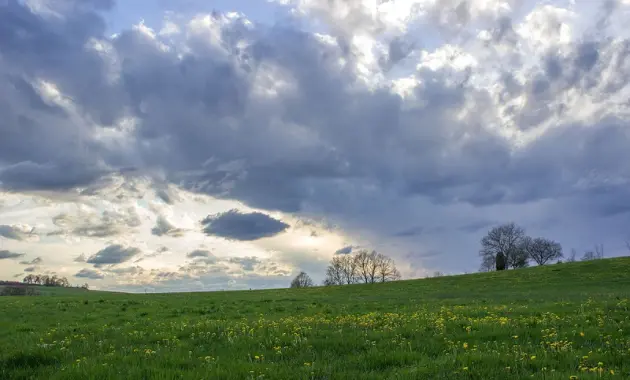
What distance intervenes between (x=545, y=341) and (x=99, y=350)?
10925 millimetres

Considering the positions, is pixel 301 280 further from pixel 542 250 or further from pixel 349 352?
pixel 349 352

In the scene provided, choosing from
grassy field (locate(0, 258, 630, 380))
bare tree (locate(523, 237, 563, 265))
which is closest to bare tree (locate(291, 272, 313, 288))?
bare tree (locate(523, 237, 563, 265))

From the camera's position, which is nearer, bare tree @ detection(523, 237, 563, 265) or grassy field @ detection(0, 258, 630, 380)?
grassy field @ detection(0, 258, 630, 380)

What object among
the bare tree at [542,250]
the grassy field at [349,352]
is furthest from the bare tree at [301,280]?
the grassy field at [349,352]

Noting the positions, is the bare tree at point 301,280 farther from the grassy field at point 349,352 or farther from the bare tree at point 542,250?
the grassy field at point 349,352

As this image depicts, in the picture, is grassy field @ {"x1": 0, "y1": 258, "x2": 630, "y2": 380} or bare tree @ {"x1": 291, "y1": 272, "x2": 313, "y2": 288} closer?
grassy field @ {"x1": 0, "y1": 258, "x2": 630, "y2": 380}

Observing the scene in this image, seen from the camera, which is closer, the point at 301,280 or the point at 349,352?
the point at 349,352

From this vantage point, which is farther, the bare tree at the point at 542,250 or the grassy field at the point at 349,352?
the bare tree at the point at 542,250

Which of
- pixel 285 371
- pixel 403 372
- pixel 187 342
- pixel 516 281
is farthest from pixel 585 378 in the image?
pixel 516 281

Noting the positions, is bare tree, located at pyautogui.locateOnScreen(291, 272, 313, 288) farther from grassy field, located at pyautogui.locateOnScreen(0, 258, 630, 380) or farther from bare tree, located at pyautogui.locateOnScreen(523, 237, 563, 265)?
grassy field, located at pyautogui.locateOnScreen(0, 258, 630, 380)

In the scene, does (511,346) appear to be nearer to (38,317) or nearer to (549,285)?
(38,317)

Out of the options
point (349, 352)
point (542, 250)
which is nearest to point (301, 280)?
point (542, 250)

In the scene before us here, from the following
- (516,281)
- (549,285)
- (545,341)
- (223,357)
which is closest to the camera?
(223,357)

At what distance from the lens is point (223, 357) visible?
1030 centimetres
